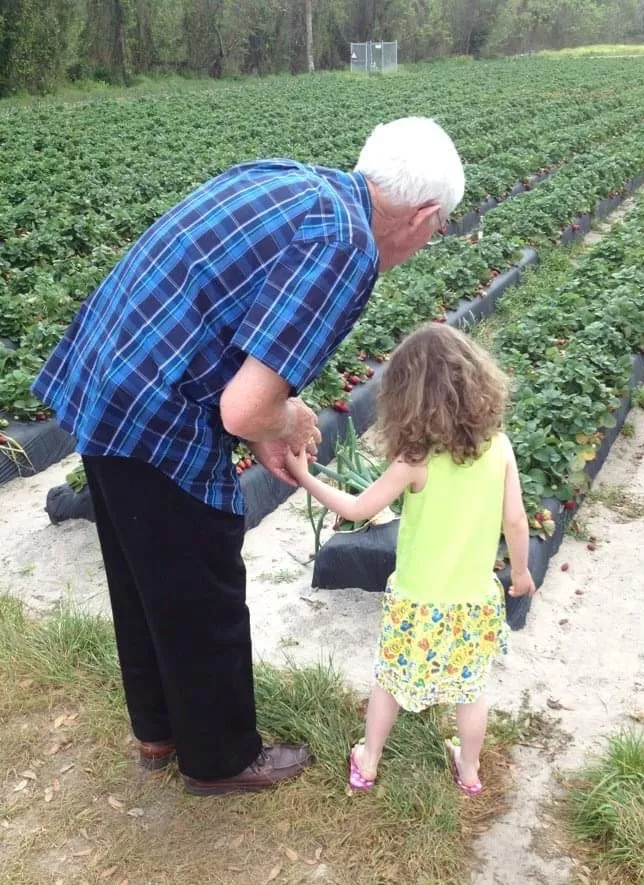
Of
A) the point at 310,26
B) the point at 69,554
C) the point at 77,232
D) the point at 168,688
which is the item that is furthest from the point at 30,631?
the point at 310,26

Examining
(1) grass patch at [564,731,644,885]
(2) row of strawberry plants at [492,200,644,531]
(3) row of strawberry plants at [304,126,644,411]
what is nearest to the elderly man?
(1) grass patch at [564,731,644,885]

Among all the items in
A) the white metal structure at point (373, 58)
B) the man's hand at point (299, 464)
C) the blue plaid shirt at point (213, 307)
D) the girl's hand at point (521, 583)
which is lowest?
the white metal structure at point (373, 58)

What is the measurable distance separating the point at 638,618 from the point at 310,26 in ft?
156

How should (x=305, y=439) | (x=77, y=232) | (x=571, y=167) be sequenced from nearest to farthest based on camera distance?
(x=305, y=439) → (x=77, y=232) → (x=571, y=167)

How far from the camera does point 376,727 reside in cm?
249

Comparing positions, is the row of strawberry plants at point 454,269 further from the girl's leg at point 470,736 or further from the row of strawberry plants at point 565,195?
the girl's leg at point 470,736

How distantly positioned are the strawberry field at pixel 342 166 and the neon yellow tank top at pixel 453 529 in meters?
1.57

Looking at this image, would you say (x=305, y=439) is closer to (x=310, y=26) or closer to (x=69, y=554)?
(x=69, y=554)

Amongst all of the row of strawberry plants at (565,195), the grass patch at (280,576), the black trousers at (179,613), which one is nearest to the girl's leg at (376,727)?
the black trousers at (179,613)

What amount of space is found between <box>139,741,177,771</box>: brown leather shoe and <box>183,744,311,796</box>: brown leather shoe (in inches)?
5.1

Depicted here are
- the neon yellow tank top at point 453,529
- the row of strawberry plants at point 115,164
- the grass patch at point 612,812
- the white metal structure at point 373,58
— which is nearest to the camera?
the neon yellow tank top at point 453,529

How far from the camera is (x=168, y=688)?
2312 millimetres

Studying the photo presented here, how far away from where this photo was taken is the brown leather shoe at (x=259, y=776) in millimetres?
2518

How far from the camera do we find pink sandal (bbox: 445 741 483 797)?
2533 millimetres
